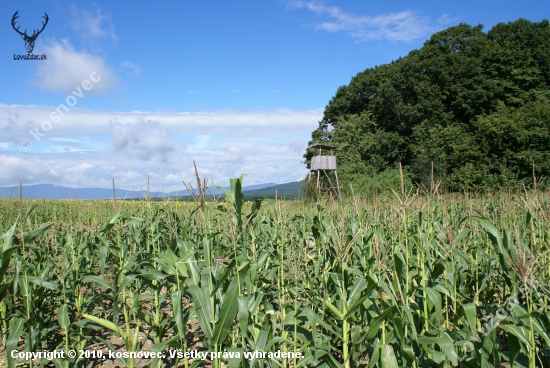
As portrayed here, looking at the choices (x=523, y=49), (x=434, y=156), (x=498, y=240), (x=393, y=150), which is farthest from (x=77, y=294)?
(x=523, y=49)

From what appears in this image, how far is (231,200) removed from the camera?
3.14 meters

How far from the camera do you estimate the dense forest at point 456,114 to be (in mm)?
21875

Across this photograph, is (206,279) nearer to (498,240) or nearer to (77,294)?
(498,240)

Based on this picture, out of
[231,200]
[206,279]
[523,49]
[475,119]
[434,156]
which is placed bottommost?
[206,279]

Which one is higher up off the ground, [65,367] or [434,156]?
[434,156]

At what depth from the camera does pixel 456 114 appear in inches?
1148

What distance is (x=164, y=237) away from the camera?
217 inches

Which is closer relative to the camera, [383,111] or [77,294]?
[77,294]

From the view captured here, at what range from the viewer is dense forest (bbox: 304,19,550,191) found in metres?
21.9

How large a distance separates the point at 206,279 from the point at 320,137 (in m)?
30.7

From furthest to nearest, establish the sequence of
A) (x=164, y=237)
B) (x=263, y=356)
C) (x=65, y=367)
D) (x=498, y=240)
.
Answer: (x=164, y=237) → (x=65, y=367) → (x=263, y=356) → (x=498, y=240)

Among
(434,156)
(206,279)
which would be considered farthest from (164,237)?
(434,156)

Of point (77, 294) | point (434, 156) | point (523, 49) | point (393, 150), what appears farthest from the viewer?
point (393, 150)

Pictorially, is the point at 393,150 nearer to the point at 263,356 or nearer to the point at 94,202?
the point at 94,202
